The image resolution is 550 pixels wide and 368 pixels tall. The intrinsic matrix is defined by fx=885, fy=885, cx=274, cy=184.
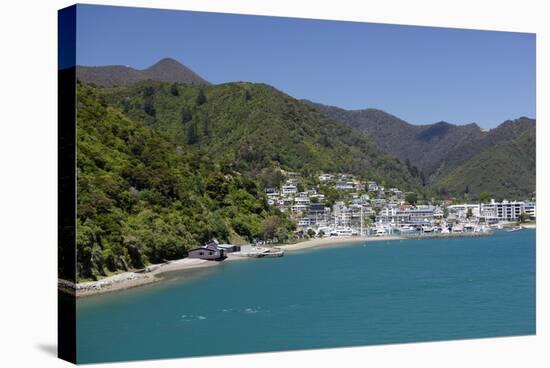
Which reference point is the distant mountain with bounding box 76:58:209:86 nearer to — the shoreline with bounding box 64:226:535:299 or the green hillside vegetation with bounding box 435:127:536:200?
the shoreline with bounding box 64:226:535:299

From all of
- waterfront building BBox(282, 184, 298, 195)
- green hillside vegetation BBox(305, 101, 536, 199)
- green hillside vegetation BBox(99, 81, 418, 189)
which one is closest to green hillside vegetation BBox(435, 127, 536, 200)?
green hillside vegetation BBox(305, 101, 536, 199)

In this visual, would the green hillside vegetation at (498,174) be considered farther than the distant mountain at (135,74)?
Yes

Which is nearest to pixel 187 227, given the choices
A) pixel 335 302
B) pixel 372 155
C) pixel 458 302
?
pixel 335 302

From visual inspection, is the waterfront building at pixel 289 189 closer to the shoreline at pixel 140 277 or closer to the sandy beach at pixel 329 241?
the sandy beach at pixel 329 241

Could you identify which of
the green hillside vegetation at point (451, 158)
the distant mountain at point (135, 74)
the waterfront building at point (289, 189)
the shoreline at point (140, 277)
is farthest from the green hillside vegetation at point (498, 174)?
the distant mountain at point (135, 74)

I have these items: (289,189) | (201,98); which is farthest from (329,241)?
(201,98)
